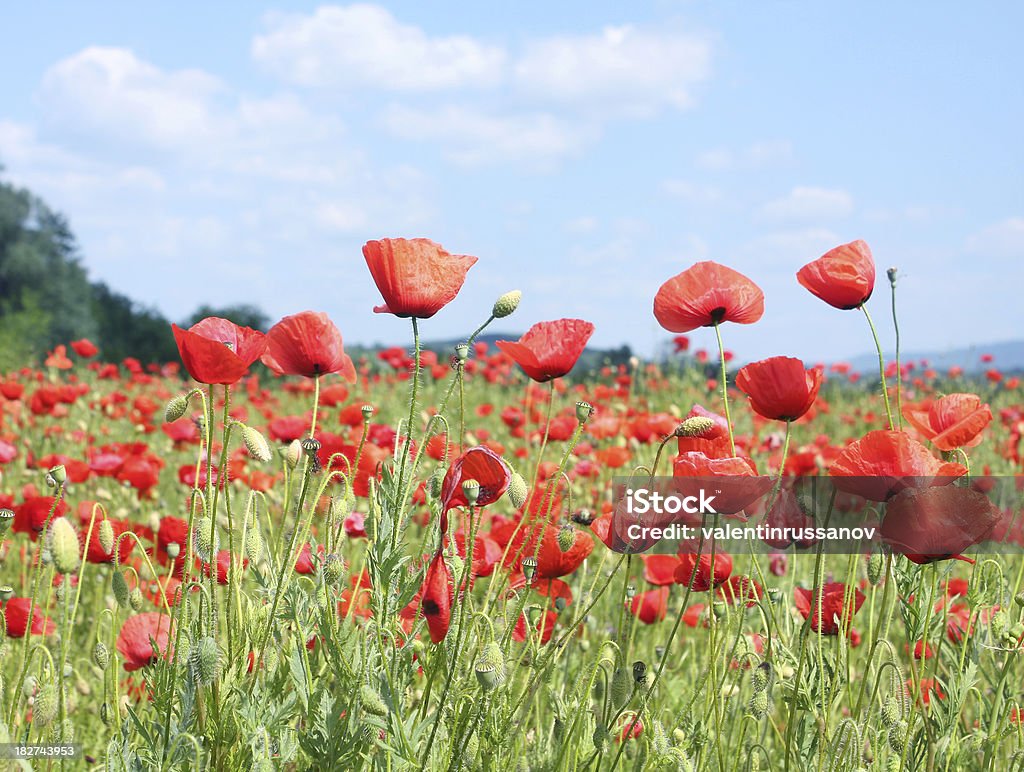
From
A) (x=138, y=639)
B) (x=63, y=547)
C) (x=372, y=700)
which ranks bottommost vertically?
(x=138, y=639)

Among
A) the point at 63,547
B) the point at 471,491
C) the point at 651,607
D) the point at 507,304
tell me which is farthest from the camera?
the point at 651,607

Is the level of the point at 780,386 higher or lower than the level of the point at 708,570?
higher

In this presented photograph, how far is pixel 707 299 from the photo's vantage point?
6.11 feet

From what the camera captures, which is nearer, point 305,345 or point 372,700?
point 372,700

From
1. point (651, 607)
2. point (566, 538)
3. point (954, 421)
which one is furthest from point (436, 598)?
point (651, 607)

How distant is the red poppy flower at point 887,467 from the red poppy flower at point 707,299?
415 mm

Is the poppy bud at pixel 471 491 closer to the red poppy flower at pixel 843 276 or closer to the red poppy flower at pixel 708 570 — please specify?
the red poppy flower at pixel 708 570

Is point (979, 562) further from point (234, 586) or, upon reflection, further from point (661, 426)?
point (661, 426)

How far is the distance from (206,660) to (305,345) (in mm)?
654

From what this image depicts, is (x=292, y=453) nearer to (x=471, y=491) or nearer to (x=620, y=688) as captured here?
(x=471, y=491)

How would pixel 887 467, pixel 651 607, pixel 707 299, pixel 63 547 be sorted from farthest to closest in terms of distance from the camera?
1. pixel 651 607
2. pixel 707 299
3. pixel 887 467
4. pixel 63 547

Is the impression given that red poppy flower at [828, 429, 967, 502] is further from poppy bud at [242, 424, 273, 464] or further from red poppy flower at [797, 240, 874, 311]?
poppy bud at [242, 424, 273, 464]

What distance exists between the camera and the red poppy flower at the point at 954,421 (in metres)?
1.80

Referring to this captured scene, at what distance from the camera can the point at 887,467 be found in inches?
60.9
